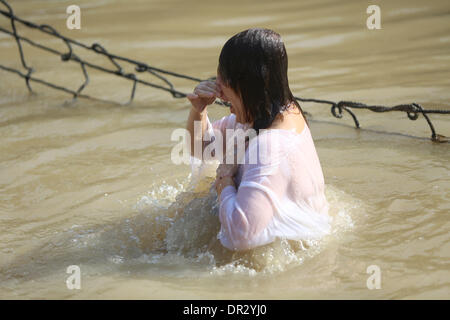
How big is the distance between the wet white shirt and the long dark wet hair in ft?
0.32

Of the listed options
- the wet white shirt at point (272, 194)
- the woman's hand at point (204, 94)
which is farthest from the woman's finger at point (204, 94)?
→ the wet white shirt at point (272, 194)

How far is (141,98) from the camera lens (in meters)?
4.80

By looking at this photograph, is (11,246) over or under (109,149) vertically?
under

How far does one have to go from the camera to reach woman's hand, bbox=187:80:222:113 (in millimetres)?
2533

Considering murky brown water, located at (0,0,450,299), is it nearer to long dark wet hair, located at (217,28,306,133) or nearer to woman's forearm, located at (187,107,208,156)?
woman's forearm, located at (187,107,208,156)

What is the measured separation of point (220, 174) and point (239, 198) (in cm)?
22

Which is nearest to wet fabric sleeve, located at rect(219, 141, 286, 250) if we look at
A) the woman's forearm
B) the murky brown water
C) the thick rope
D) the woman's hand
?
the murky brown water

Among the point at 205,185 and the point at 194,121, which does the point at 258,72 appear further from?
the point at 205,185

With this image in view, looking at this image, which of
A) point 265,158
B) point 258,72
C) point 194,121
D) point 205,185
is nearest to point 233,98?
point 258,72

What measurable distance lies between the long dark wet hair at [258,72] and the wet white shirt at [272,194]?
10 cm

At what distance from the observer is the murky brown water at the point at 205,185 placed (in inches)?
93.2

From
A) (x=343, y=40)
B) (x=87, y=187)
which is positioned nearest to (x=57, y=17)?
(x=343, y=40)

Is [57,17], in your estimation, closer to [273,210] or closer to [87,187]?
[87,187]

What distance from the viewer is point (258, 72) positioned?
230cm
